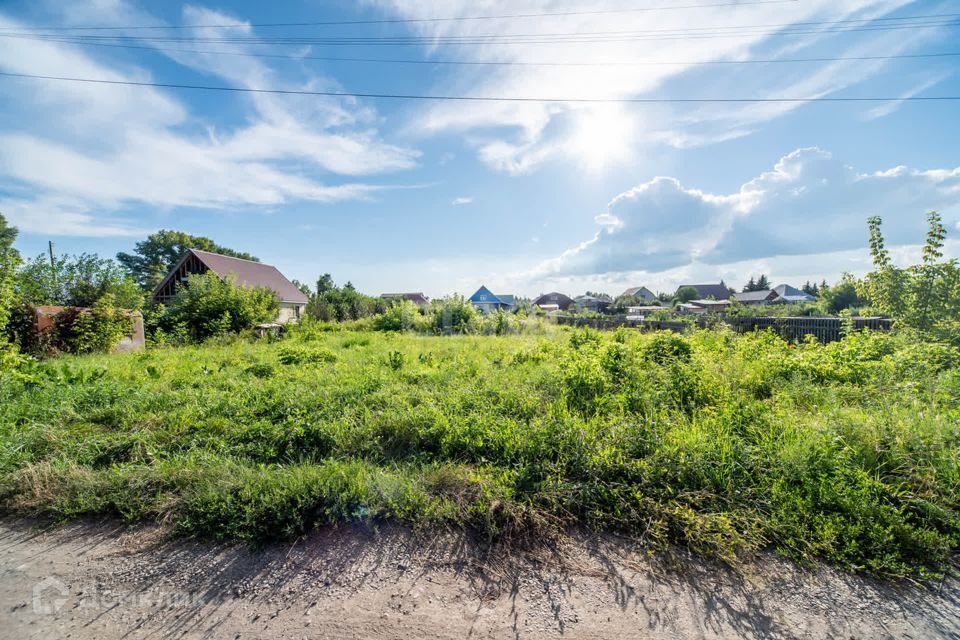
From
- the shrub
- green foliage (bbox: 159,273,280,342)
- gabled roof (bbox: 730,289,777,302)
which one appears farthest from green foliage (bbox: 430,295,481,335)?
gabled roof (bbox: 730,289,777,302)

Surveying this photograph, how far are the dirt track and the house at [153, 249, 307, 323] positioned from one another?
1638 cm

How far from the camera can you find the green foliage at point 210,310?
13.6 metres

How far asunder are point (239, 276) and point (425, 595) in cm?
3208

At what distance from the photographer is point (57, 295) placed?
11.2 meters

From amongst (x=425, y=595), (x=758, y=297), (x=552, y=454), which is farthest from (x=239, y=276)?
(x=758, y=297)

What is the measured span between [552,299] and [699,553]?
243ft

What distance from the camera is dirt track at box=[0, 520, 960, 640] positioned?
1.80m

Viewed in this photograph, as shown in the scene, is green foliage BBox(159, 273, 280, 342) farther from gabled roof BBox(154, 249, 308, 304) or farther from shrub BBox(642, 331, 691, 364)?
shrub BBox(642, 331, 691, 364)

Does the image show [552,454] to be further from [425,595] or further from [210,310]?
[210,310]

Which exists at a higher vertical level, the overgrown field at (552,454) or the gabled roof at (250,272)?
the gabled roof at (250,272)

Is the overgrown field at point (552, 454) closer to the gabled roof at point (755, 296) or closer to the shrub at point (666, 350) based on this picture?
the shrub at point (666, 350)

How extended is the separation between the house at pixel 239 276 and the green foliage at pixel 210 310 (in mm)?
1495

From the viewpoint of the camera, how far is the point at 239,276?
28.2 metres

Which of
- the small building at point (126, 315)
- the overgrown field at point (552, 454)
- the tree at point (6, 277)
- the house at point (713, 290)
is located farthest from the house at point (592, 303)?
the tree at point (6, 277)
